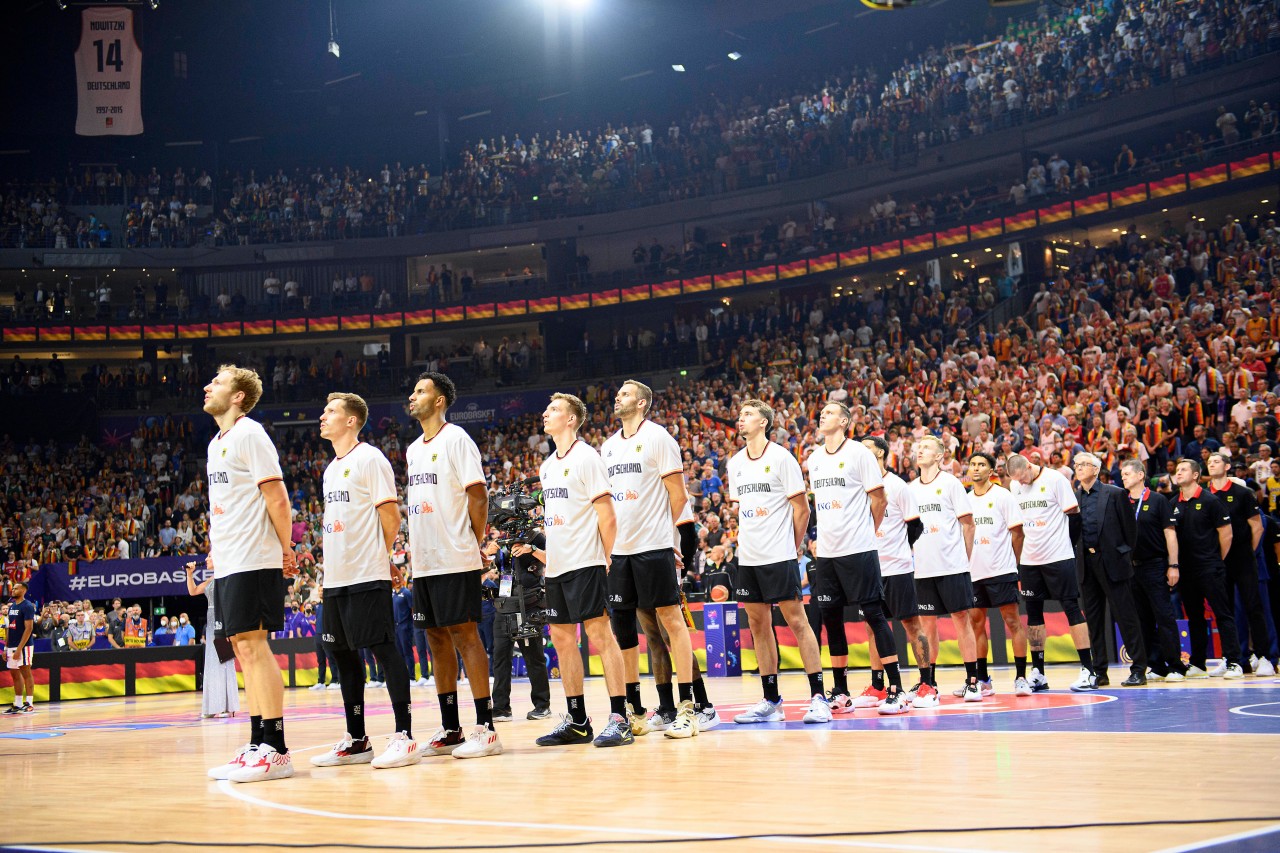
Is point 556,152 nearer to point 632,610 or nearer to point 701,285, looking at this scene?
point 701,285

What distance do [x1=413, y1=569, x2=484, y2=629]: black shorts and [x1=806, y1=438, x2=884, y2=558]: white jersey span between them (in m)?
3.46

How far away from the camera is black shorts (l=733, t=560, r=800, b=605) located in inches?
365

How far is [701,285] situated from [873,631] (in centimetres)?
2902

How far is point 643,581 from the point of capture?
8758 mm

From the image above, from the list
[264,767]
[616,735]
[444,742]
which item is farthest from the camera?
[444,742]

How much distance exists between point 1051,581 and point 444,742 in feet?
21.1

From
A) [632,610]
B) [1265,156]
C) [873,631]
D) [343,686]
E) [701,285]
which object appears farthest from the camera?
[701,285]

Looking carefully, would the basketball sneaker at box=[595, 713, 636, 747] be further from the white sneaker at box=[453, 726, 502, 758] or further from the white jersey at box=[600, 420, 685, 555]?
the white jersey at box=[600, 420, 685, 555]

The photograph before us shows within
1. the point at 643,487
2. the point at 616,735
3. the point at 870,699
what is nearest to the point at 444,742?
the point at 616,735

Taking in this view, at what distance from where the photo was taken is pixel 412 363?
44.0m

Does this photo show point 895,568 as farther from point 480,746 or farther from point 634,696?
point 480,746

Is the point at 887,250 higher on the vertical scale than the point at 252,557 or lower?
Answer: higher

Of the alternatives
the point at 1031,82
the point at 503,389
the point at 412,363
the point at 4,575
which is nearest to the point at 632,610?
the point at 4,575

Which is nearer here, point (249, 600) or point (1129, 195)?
point (249, 600)
